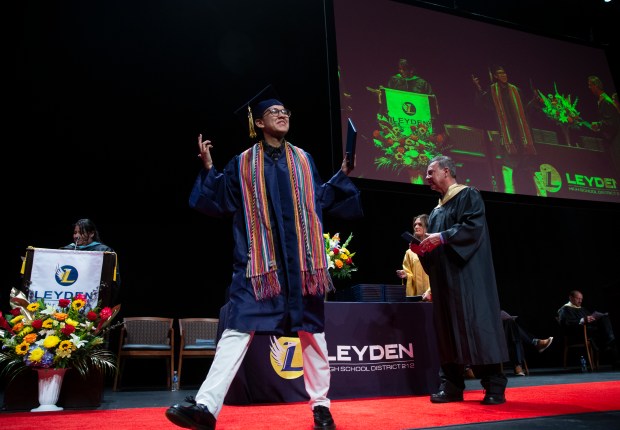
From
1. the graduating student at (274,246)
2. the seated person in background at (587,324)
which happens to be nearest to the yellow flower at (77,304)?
the graduating student at (274,246)

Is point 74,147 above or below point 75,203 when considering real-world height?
above

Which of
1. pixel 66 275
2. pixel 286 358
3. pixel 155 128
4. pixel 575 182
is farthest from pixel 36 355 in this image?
pixel 575 182

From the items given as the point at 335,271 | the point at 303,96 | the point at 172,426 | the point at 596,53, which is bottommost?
the point at 172,426

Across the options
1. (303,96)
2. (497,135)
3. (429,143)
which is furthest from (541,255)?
(303,96)

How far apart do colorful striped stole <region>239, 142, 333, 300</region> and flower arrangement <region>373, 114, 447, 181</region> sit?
4.24 metres

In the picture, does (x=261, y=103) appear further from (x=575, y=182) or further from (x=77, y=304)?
(x=575, y=182)

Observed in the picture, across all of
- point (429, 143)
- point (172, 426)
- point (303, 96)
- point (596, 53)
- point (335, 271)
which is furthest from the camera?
point (596, 53)

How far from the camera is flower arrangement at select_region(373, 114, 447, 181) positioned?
656cm

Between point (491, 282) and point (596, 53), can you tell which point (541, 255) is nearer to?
point (596, 53)

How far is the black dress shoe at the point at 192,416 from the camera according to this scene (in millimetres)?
1826

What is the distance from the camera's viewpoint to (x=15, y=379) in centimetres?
332

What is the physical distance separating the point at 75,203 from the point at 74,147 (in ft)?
2.38

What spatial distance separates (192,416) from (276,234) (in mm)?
861

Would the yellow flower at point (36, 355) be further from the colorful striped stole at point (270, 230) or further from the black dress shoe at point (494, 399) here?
the black dress shoe at point (494, 399)
